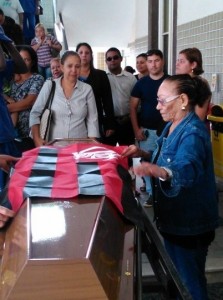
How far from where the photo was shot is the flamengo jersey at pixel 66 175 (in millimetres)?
1520

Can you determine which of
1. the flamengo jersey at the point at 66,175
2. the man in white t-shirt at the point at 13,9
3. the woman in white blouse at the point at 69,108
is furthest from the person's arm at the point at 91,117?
the man in white t-shirt at the point at 13,9

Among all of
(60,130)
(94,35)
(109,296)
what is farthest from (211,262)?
(94,35)

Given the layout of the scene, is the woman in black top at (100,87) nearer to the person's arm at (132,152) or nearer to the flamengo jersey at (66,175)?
the person's arm at (132,152)

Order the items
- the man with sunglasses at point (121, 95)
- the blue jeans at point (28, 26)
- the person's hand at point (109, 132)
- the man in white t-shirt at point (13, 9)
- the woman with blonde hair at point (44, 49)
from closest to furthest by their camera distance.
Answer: the person's hand at point (109, 132), the man with sunglasses at point (121, 95), the woman with blonde hair at point (44, 49), the man in white t-shirt at point (13, 9), the blue jeans at point (28, 26)

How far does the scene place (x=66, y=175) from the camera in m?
1.65

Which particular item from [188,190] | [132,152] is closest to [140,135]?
[132,152]

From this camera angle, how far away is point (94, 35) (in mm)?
12344

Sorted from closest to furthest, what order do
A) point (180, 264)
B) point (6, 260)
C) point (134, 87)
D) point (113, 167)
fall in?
point (6, 260)
point (113, 167)
point (180, 264)
point (134, 87)

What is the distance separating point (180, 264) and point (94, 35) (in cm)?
1112

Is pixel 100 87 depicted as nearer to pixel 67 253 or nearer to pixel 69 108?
pixel 69 108

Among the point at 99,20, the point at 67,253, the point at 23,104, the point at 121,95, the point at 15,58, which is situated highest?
the point at 99,20

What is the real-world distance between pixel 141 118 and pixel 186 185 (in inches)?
89.0

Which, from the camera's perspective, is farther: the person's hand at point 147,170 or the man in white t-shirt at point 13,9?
the man in white t-shirt at point 13,9

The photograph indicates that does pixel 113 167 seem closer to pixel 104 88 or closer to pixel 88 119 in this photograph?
pixel 88 119
